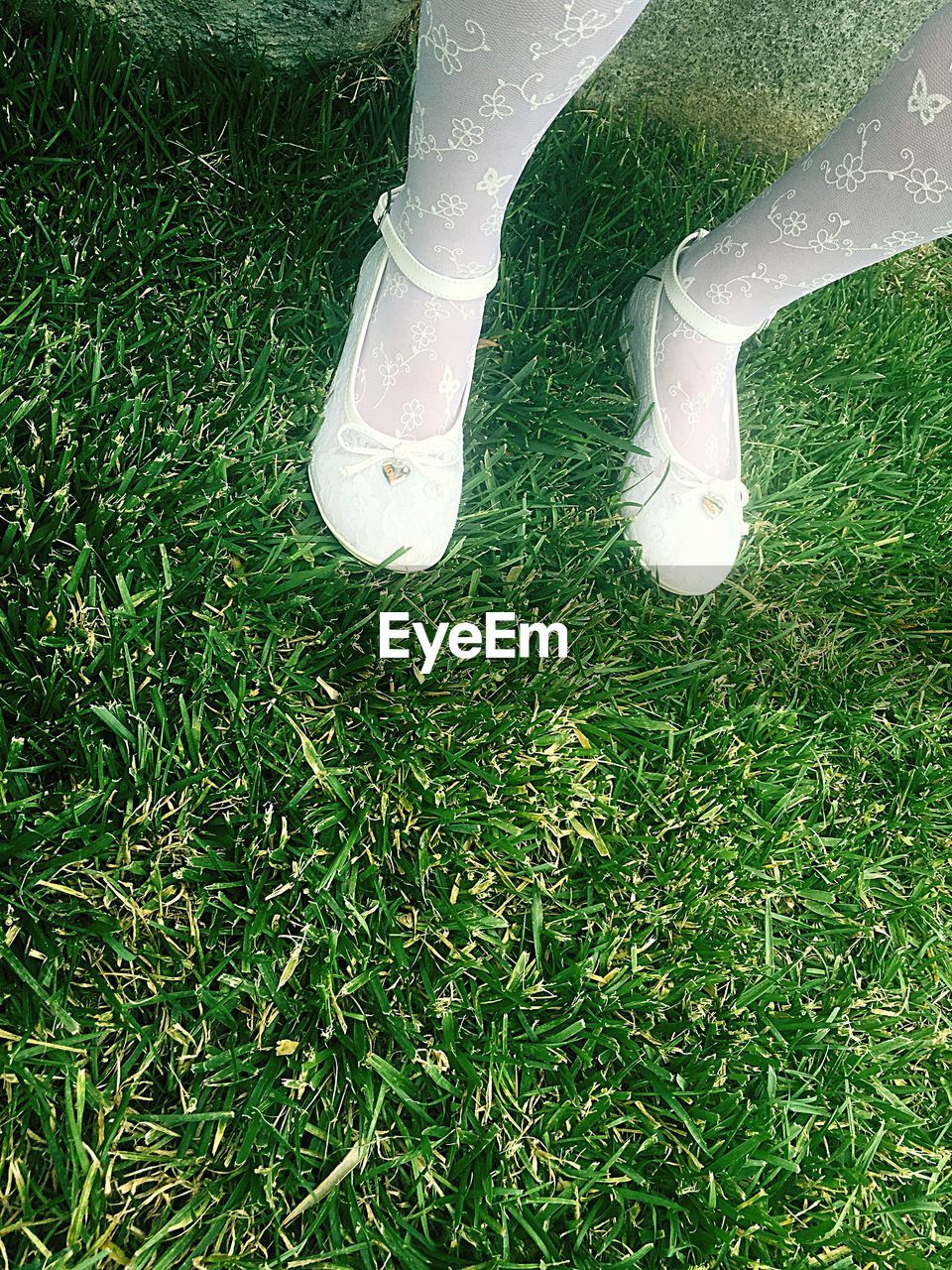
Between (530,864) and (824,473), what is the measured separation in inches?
27.7

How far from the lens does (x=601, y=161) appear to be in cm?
130

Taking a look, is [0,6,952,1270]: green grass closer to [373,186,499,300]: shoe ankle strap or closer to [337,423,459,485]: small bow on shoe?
[337,423,459,485]: small bow on shoe

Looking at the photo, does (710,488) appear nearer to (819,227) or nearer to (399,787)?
(819,227)

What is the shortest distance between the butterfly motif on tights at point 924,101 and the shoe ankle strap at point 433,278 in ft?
1.32

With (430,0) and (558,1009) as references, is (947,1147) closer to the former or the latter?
(558,1009)

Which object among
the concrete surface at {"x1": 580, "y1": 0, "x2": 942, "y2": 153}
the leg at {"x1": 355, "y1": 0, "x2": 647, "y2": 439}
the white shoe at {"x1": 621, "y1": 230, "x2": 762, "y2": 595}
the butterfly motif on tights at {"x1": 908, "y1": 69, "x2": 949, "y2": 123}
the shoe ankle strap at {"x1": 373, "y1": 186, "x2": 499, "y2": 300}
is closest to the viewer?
the leg at {"x1": 355, "y1": 0, "x2": 647, "y2": 439}

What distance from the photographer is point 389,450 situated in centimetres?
97

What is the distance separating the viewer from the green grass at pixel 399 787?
2.61ft

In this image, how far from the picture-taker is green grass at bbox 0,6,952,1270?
79cm

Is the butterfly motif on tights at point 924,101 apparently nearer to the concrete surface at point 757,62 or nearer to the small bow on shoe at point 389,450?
the small bow on shoe at point 389,450

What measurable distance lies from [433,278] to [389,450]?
0.18 metres

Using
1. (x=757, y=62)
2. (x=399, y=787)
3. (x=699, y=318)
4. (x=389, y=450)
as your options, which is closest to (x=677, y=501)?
(x=699, y=318)

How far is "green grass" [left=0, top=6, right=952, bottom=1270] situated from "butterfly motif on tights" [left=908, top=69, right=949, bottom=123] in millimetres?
450

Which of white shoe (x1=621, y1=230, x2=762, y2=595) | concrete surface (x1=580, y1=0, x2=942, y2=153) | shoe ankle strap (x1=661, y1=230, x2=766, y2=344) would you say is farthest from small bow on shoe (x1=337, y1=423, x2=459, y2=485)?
concrete surface (x1=580, y1=0, x2=942, y2=153)
